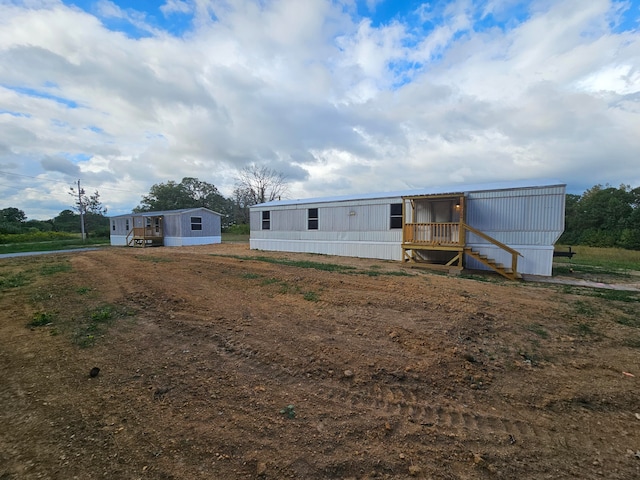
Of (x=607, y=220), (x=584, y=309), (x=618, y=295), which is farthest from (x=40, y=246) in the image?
(x=607, y=220)

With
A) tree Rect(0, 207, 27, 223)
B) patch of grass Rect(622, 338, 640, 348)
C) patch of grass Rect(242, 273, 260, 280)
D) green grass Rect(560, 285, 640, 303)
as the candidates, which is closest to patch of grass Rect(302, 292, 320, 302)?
patch of grass Rect(242, 273, 260, 280)

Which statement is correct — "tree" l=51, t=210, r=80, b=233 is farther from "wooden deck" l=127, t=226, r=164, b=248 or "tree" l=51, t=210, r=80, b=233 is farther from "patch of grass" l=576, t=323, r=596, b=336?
"patch of grass" l=576, t=323, r=596, b=336

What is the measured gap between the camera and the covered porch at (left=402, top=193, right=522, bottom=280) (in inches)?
439

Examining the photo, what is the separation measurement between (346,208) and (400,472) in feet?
46.5

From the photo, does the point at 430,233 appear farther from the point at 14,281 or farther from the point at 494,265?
the point at 14,281

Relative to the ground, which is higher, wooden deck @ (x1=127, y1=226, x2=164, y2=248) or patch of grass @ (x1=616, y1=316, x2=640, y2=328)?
wooden deck @ (x1=127, y1=226, x2=164, y2=248)

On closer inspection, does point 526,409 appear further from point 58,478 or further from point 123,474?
point 58,478

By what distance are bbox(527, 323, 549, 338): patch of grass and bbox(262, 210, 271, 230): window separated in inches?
627

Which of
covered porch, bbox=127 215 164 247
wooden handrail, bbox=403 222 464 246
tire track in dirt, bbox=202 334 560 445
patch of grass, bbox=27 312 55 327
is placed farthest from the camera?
covered porch, bbox=127 215 164 247

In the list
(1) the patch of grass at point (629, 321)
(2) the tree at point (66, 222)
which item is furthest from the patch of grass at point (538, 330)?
(2) the tree at point (66, 222)

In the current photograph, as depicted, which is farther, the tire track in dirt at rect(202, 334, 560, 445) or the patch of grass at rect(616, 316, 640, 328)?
the patch of grass at rect(616, 316, 640, 328)

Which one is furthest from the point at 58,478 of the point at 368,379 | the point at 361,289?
the point at 361,289

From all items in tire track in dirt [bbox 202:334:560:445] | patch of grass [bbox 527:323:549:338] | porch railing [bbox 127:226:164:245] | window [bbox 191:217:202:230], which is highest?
window [bbox 191:217:202:230]

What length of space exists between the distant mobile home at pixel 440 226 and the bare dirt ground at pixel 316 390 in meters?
5.44
